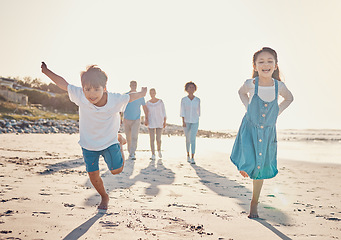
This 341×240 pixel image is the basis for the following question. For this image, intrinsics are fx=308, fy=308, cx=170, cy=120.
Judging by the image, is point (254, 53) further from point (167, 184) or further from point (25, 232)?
point (25, 232)

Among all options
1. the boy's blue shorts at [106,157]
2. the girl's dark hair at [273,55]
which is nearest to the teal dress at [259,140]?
the girl's dark hair at [273,55]

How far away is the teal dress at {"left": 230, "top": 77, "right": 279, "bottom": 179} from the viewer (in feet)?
11.3

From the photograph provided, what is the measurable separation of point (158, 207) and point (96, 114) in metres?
1.31

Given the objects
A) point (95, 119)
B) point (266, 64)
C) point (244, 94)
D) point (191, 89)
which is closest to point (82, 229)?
point (95, 119)

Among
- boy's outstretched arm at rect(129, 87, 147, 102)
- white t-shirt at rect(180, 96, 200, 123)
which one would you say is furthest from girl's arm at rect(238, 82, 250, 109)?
white t-shirt at rect(180, 96, 200, 123)

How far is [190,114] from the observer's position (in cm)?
926

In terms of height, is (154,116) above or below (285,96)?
below

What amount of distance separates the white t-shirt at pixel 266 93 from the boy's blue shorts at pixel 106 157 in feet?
5.36

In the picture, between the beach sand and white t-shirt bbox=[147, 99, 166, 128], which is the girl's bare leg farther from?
white t-shirt bbox=[147, 99, 166, 128]

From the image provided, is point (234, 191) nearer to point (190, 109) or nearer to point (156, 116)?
point (190, 109)

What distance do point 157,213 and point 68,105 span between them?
3299 centimetres

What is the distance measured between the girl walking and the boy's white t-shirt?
1487 mm

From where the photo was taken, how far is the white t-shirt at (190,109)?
9262 millimetres

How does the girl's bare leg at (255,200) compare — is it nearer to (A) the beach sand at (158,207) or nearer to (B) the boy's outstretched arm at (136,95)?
(A) the beach sand at (158,207)
